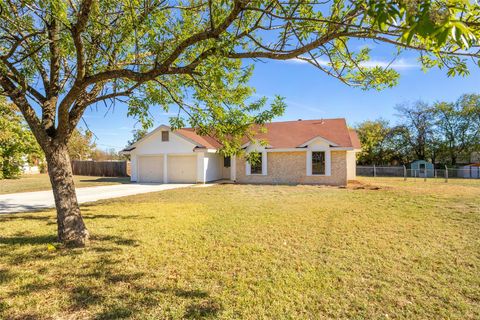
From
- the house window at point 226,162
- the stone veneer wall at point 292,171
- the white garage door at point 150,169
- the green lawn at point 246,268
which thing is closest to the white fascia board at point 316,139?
the stone veneer wall at point 292,171

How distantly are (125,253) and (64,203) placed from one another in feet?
5.49

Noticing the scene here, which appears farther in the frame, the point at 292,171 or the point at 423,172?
the point at 423,172

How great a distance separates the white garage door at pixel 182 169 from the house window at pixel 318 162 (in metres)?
8.85

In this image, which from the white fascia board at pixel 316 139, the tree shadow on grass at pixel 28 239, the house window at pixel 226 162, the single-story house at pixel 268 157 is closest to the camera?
the tree shadow on grass at pixel 28 239

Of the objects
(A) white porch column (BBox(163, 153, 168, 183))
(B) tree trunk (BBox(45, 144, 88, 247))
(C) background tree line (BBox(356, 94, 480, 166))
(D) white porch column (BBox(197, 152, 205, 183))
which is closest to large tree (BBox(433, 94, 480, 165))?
(C) background tree line (BBox(356, 94, 480, 166))

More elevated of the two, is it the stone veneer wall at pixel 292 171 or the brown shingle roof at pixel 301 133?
the brown shingle roof at pixel 301 133

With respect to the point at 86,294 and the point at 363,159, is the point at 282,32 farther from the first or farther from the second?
the point at 363,159

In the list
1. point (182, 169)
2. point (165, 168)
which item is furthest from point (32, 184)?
point (182, 169)

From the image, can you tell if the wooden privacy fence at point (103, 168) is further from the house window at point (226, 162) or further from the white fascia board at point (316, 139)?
the white fascia board at point (316, 139)

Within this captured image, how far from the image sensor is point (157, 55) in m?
4.85

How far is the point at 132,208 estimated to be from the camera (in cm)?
959

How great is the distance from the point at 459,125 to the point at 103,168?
147 ft

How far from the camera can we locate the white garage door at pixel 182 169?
20.2 metres

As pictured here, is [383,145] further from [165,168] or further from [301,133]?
[165,168]
